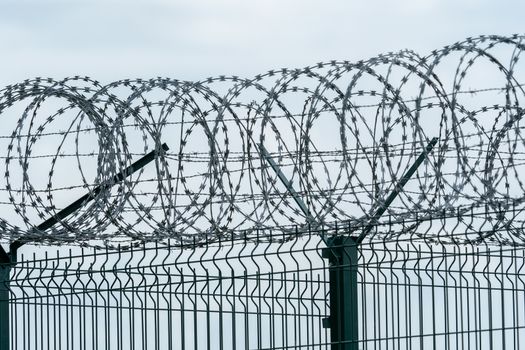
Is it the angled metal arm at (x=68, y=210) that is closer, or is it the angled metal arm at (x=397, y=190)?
the angled metal arm at (x=397, y=190)

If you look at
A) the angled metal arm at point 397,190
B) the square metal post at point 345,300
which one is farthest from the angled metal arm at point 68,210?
the angled metal arm at point 397,190

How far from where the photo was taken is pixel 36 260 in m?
14.2

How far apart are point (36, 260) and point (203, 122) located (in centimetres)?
215

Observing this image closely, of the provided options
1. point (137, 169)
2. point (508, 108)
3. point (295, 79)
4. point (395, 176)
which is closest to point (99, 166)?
point (137, 169)

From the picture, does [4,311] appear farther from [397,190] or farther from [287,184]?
[397,190]

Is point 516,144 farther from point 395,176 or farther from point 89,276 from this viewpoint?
point 89,276

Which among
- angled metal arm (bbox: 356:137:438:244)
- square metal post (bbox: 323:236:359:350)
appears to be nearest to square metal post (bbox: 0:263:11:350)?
square metal post (bbox: 323:236:359:350)


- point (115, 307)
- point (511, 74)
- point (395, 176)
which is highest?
point (511, 74)

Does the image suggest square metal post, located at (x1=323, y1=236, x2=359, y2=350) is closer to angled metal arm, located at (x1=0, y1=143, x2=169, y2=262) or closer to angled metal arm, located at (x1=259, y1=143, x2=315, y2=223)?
angled metal arm, located at (x1=259, y1=143, x2=315, y2=223)

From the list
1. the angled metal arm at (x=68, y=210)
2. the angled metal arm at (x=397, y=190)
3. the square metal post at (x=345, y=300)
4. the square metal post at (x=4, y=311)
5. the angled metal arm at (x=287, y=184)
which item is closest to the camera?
the angled metal arm at (x=397, y=190)

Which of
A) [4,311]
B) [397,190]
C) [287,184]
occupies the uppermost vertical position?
[287,184]

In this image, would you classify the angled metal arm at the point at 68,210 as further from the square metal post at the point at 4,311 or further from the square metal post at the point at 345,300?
the square metal post at the point at 345,300

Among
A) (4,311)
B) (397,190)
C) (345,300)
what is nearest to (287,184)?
(345,300)

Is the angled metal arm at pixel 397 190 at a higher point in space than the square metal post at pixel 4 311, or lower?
higher
